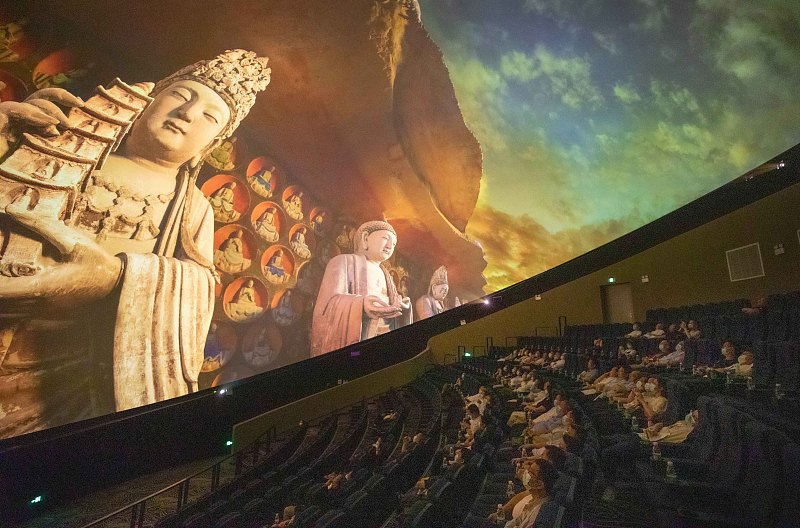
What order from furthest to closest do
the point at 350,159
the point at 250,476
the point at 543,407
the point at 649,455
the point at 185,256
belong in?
the point at 350,159 < the point at 185,256 < the point at 250,476 < the point at 543,407 < the point at 649,455

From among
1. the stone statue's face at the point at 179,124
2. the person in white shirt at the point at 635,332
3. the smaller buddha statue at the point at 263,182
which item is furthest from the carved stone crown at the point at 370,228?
the person in white shirt at the point at 635,332

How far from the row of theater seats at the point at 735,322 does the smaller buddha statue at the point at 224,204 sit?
461 centimetres

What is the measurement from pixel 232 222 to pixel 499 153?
3528mm

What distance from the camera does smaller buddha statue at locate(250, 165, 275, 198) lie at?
472 centimetres

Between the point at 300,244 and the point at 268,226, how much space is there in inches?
17.7

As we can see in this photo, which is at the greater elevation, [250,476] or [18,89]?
[18,89]

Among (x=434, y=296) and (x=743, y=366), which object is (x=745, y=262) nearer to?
(x=743, y=366)

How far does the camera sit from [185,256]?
Answer: 414cm

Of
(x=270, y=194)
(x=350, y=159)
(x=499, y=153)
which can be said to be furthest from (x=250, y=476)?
(x=499, y=153)

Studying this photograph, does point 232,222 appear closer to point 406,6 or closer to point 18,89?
point 18,89

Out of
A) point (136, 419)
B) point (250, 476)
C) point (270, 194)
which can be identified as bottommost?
point (250, 476)

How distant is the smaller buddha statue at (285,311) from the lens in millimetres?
4764

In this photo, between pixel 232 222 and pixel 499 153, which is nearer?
pixel 232 222

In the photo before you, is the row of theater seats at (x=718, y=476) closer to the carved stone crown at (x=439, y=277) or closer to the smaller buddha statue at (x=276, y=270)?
the smaller buddha statue at (x=276, y=270)
